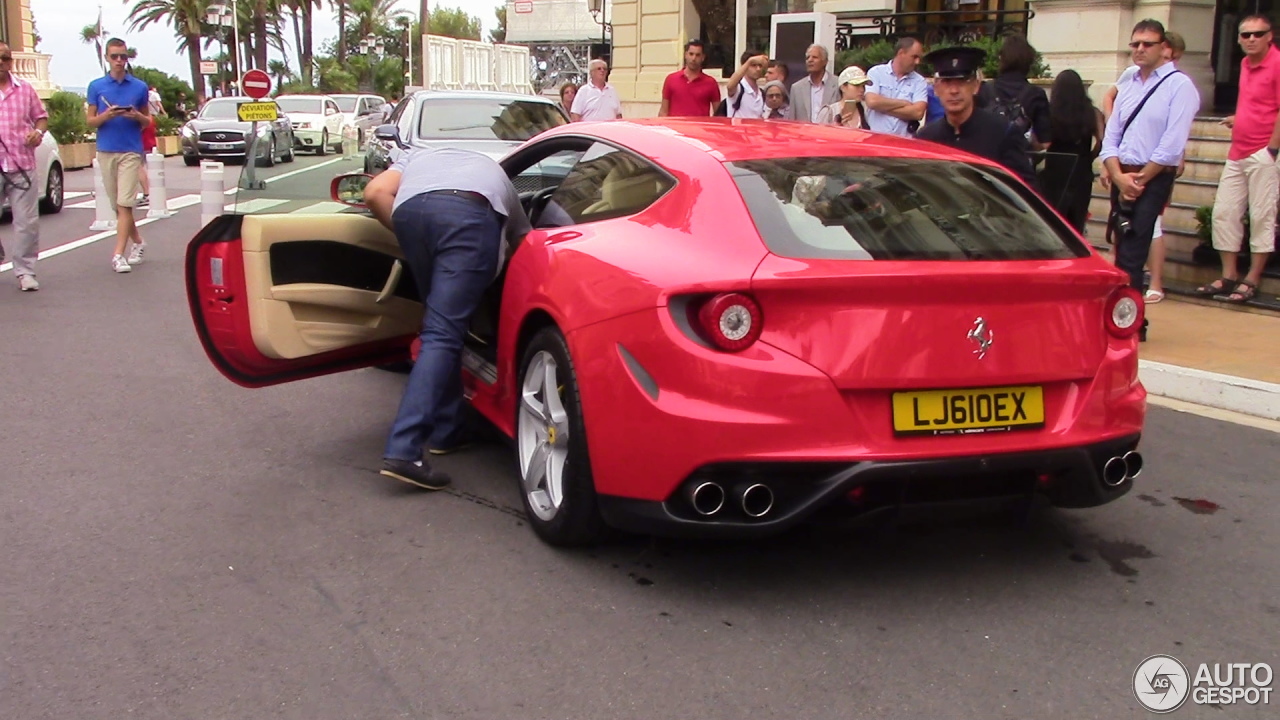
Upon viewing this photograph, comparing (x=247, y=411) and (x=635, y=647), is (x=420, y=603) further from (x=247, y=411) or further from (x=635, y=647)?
(x=247, y=411)

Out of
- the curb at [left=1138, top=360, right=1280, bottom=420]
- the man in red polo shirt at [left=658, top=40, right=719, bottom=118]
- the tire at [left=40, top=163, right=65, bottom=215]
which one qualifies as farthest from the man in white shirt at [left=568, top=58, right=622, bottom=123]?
the curb at [left=1138, top=360, right=1280, bottom=420]

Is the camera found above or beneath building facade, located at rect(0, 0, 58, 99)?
beneath

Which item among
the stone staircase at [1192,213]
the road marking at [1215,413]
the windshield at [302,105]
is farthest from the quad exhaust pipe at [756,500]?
the windshield at [302,105]

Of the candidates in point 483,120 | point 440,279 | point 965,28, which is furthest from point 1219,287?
point 965,28

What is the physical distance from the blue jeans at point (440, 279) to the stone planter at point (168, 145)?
110 ft

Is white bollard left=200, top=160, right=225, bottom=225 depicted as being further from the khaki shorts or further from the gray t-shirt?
the gray t-shirt

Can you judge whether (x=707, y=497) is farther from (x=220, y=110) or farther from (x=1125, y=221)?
(x=220, y=110)

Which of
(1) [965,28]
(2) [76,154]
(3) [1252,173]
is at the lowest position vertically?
(2) [76,154]

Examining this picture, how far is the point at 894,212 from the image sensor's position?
14.0 ft

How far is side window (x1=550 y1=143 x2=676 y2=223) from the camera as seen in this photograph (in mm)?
4602

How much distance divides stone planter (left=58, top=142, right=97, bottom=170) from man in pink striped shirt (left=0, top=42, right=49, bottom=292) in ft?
55.4

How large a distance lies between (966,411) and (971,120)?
10.3 feet

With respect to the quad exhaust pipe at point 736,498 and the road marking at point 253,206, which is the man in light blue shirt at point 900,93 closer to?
the road marking at point 253,206

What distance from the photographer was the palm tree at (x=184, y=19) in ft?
211
